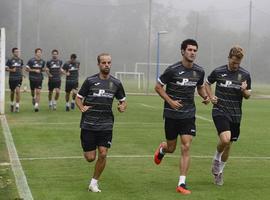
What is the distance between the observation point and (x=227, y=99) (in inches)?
380

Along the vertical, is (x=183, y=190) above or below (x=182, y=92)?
below

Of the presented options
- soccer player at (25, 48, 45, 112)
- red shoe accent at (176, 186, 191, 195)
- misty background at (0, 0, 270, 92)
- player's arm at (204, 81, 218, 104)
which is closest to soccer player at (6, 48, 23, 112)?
soccer player at (25, 48, 45, 112)

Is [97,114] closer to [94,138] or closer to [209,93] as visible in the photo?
[94,138]

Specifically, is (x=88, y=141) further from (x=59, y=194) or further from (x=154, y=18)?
(x=154, y=18)

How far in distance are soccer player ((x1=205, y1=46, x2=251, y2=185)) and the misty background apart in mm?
47280

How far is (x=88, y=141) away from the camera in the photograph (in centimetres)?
890

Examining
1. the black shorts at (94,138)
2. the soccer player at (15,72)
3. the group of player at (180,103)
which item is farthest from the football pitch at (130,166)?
the soccer player at (15,72)

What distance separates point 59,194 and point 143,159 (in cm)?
363

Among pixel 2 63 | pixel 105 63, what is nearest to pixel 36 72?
pixel 2 63

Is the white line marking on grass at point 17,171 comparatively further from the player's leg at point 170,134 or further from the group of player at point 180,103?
the player's leg at point 170,134

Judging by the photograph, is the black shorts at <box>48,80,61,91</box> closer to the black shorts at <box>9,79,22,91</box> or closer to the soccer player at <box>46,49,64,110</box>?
the soccer player at <box>46,49,64,110</box>

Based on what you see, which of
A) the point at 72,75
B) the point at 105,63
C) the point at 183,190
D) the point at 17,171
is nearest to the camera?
the point at 105,63

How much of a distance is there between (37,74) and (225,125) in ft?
48.4

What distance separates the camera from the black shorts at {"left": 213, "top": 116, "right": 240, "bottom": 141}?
949 centimetres
